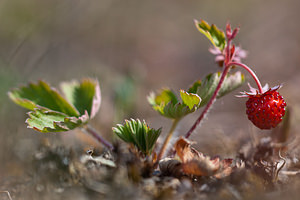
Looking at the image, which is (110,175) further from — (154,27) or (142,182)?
(154,27)

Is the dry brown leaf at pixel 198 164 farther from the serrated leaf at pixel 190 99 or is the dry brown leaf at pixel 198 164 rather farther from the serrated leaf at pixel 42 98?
the serrated leaf at pixel 42 98

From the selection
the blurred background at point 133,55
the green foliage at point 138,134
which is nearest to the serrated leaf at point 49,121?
the green foliage at point 138,134

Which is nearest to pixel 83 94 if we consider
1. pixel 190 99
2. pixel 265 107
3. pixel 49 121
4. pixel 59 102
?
pixel 59 102

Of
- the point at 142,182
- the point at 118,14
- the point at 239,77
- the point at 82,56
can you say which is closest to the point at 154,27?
the point at 118,14

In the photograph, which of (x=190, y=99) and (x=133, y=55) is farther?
(x=133, y=55)

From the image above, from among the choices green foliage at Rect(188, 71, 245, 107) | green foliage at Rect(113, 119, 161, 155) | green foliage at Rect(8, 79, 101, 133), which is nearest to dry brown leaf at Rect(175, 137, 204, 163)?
green foliage at Rect(113, 119, 161, 155)

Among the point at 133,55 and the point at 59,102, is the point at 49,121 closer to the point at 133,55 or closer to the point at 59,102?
the point at 59,102
